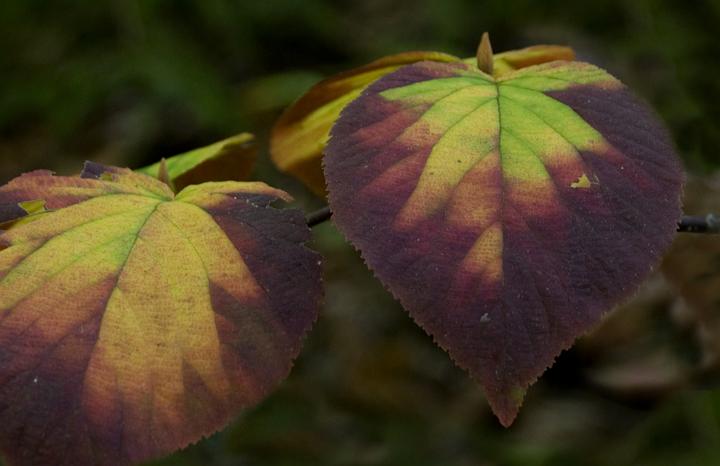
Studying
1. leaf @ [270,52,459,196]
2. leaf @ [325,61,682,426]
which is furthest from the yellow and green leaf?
leaf @ [325,61,682,426]

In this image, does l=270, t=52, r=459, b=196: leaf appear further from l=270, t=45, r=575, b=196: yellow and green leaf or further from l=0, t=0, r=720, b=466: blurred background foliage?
l=0, t=0, r=720, b=466: blurred background foliage

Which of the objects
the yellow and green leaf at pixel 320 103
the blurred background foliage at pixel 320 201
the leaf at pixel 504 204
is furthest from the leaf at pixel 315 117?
the blurred background foliage at pixel 320 201

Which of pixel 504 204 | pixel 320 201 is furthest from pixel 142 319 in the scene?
pixel 320 201

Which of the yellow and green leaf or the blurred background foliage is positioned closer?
the yellow and green leaf

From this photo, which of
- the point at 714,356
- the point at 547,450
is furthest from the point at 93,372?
the point at 547,450

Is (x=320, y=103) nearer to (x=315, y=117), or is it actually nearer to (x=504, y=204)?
(x=315, y=117)

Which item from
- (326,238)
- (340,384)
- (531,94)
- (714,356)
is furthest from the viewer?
(326,238)

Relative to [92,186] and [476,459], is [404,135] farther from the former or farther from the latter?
[476,459]
